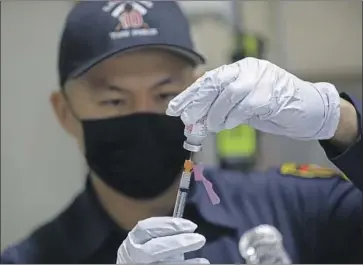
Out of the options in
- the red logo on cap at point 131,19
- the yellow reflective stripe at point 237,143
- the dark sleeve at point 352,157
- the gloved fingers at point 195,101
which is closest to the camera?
the gloved fingers at point 195,101

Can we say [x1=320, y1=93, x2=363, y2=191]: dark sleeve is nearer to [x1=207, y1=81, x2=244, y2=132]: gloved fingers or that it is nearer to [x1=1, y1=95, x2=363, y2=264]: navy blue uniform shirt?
[x1=1, y1=95, x2=363, y2=264]: navy blue uniform shirt

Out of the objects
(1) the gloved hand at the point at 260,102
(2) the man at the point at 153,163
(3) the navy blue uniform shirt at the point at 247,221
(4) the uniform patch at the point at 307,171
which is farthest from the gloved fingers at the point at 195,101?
(4) the uniform patch at the point at 307,171

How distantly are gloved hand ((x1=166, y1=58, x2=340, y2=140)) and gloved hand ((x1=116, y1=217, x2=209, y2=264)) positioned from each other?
14cm

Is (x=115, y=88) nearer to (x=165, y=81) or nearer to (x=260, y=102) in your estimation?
(x=165, y=81)

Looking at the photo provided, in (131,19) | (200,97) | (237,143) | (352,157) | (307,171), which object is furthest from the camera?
(237,143)

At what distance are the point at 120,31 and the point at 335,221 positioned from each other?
485 mm

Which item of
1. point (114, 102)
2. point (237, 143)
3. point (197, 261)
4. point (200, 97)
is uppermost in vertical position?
point (200, 97)

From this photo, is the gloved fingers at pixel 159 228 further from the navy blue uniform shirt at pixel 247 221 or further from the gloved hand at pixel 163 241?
the navy blue uniform shirt at pixel 247 221

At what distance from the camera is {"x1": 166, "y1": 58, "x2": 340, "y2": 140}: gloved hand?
76 centimetres

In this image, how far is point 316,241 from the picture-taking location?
3.26 ft

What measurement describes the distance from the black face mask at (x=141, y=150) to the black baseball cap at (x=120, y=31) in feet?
0.39

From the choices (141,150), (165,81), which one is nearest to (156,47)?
(165,81)

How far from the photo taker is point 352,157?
2.87ft

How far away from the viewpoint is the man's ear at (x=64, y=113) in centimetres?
115
